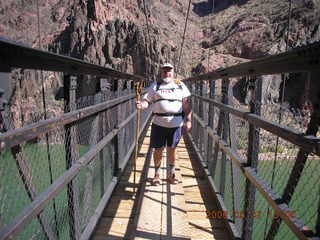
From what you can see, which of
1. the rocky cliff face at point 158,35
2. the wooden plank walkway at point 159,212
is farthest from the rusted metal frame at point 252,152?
the rocky cliff face at point 158,35

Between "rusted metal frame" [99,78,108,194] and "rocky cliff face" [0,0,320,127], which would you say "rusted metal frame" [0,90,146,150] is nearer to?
"rusted metal frame" [99,78,108,194]

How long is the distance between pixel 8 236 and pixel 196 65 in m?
54.5

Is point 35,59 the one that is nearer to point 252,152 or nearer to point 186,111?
point 252,152

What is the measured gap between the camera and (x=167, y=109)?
3879 millimetres

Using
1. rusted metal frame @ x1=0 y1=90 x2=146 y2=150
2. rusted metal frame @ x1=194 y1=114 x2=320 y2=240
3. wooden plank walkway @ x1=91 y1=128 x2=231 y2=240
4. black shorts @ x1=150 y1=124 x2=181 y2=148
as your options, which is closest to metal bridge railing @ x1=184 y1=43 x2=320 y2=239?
rusted metal frame @ x1=194 y1=114 x2=320 y2=240

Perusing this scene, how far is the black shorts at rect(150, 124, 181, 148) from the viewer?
402 centimetres

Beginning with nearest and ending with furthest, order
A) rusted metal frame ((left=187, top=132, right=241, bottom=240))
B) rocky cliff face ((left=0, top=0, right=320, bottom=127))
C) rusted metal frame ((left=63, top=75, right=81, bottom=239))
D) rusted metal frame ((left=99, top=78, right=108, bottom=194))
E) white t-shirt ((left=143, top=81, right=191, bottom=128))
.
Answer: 1. rusted metal frame ((left=63, top=75, right=81, bottom=239))
2. rusted metal frame ((left=187, top=132, right=241, bottom=240))
3. rusted metal frame ((left=99, top=78, right=108, bottom=194))
4. white t-shirt ((left=143, top=81, right=191, bottom=128))
5. rocky cliff face ((left=0, top=0, right=320, bottom=127))

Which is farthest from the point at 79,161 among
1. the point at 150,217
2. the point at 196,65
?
the point at 196,65

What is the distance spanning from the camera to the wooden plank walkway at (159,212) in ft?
9.77

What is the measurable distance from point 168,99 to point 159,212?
121 centimetres

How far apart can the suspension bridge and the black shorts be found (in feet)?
1.39

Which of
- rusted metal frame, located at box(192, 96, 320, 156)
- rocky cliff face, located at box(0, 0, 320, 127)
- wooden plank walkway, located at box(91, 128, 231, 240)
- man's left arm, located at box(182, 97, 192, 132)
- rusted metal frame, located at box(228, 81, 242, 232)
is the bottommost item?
wooden plank walkway, located at box(91, 128, 231, 240)

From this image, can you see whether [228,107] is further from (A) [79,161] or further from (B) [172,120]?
Result: (A) [79,161]

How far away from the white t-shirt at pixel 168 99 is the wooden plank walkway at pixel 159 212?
771 millimetres
